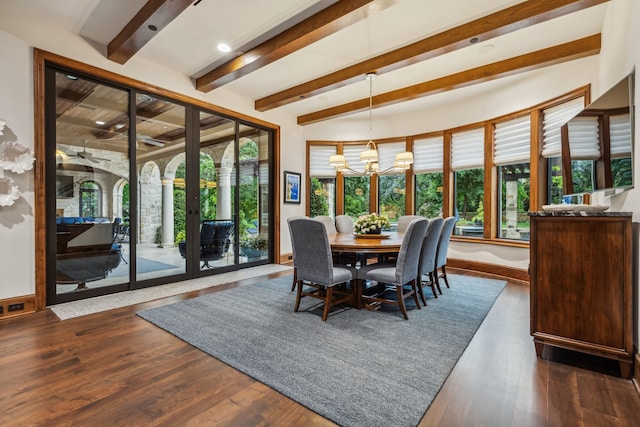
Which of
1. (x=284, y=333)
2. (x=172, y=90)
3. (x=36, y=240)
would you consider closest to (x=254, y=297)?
(x=284, y=333)

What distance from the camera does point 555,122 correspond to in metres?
4.16

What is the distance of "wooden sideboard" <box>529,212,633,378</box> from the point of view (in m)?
1.90

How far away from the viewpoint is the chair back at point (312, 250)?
9.09 feet

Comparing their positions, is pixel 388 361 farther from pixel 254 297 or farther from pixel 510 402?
pixel 254 297

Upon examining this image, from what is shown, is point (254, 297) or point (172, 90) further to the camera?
point (172, 90)

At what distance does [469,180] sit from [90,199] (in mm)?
5675

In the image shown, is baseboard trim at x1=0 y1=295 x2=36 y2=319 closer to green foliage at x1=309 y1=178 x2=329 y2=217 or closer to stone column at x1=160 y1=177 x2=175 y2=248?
stone column at x1=160 y1=177 x2=175 y2=248

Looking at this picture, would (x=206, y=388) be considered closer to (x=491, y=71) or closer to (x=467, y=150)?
(x=491, y=71)

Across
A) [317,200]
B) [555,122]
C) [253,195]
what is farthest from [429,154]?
[253,195]

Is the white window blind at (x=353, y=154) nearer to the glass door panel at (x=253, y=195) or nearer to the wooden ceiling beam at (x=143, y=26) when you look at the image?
the glass door panel at (x=253, y=195)

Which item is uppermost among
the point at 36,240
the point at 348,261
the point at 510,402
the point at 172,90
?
the point at 172,90

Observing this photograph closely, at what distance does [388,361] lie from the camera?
2119 millimetres

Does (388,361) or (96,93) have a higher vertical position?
(96,93)

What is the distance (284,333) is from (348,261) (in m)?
1.31
